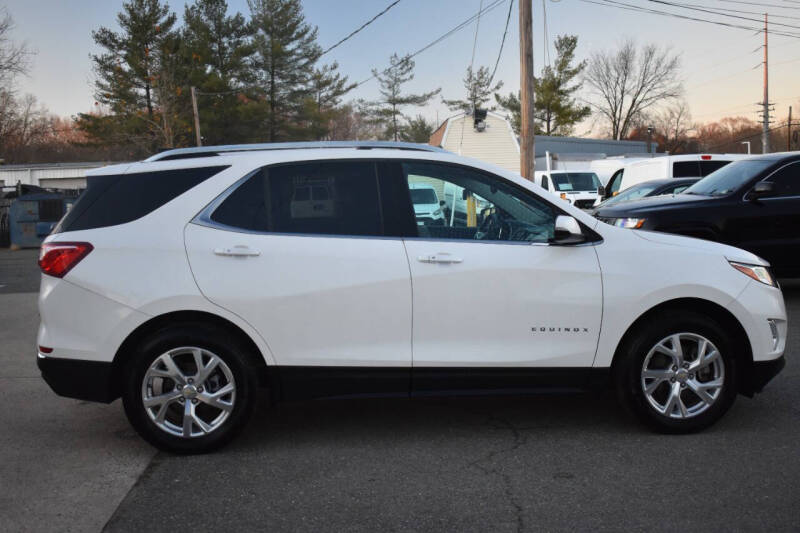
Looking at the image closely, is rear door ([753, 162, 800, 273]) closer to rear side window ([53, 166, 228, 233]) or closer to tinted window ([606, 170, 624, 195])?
rear side window ([53, 166, 228, 233])

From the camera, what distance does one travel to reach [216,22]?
51.7 m

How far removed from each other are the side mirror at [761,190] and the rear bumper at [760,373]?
4.65 m

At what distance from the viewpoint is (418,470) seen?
156 inches

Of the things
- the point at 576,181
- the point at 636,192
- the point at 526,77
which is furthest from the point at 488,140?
the point at 636,192

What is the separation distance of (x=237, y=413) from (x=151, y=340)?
0.63 meters

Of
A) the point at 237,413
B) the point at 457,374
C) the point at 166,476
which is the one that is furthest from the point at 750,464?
the point at 166,476

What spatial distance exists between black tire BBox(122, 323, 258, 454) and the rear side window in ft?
2.37

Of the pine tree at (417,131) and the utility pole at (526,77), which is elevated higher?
the pine tree at (417,131)

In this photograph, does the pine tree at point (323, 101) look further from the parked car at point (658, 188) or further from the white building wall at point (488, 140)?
the parked car at point (658, 188)

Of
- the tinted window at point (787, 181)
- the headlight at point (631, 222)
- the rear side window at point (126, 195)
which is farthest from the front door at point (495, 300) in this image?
the tinted window at point (787, 181)

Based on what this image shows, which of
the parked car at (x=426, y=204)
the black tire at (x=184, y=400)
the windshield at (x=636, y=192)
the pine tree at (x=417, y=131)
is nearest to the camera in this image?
the black tire at (x=184, y=400)

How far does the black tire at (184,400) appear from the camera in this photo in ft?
13.4

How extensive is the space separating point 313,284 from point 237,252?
0.46 metres

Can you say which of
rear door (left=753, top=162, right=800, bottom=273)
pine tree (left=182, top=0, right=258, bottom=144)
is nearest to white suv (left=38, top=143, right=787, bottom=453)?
rear door (left=753, top=162, right=800, bottom=273)
